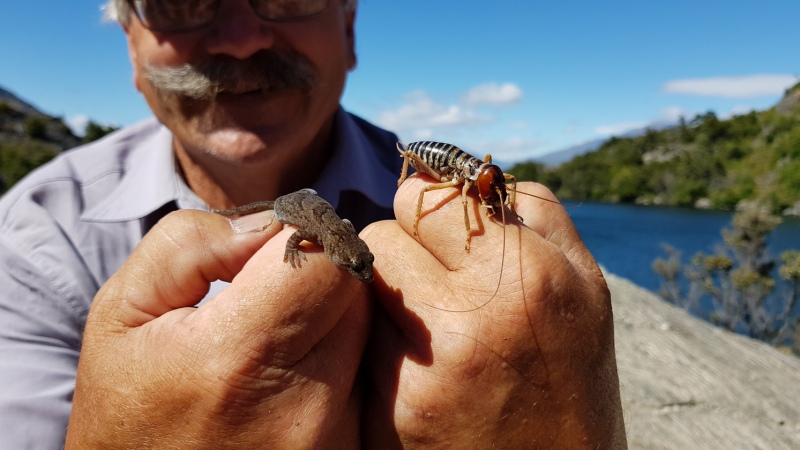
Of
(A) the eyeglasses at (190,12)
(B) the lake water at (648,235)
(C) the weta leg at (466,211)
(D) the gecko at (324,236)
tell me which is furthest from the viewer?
(B) the lake water at (648,235)

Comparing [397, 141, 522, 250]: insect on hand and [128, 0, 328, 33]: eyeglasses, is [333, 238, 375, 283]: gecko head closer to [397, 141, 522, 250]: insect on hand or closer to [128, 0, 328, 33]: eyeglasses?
[397, 141, 522, 250]: insect on hand

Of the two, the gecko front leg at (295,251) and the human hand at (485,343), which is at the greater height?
the gecko front leg at (295,251)

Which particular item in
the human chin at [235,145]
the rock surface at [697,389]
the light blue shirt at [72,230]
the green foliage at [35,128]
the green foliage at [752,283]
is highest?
the green foliage at [35,128]

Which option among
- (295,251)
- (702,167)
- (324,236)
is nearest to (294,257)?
(295,251)

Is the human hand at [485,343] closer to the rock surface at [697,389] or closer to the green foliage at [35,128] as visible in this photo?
the rock surface at [697,389]

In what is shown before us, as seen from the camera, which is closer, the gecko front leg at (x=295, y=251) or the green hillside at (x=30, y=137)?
the gecko front leg at (x=295, y=251)

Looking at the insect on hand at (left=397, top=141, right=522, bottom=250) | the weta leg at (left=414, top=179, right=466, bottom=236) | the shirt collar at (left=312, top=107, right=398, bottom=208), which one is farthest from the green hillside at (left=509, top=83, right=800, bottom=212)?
the weta leg at (left=414, top=179, right=466, bottom=236)

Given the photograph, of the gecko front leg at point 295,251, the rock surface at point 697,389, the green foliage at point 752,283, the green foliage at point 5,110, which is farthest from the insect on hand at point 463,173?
the green foliage at point 5,110
